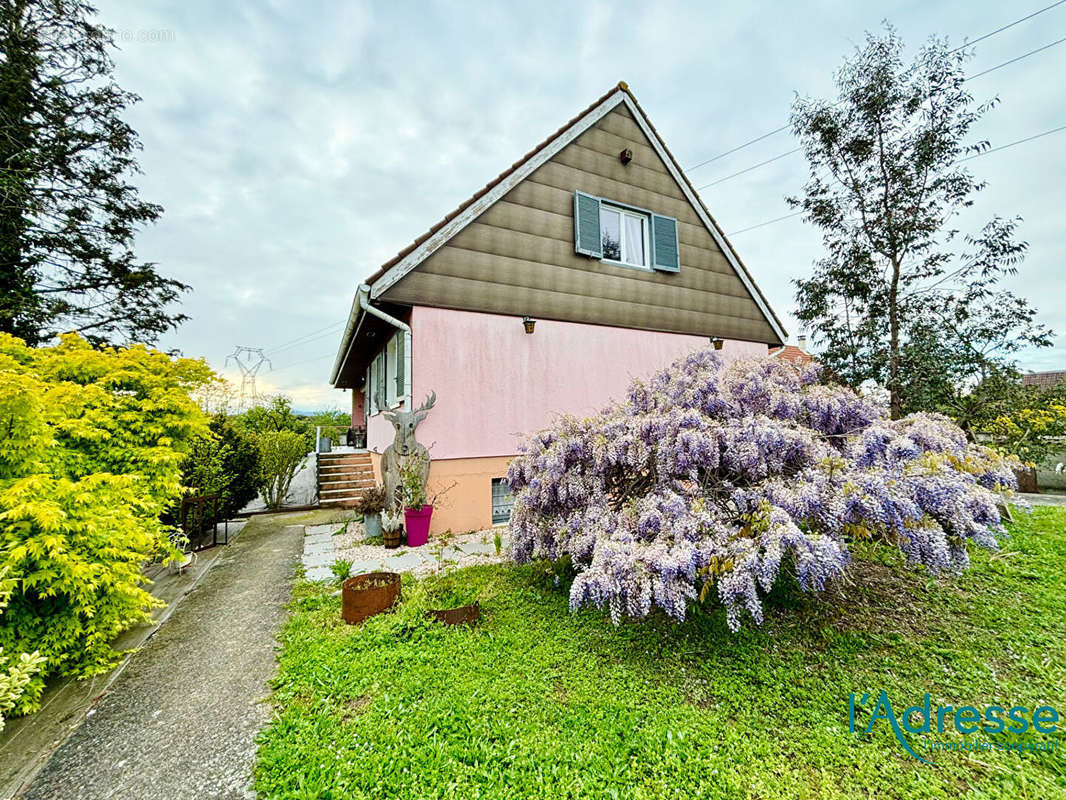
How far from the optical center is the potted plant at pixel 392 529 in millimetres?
5875

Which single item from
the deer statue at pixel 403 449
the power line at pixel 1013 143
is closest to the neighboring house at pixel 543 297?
the deer statue at pixel 403 449

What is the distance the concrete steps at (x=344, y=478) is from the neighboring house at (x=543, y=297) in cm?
89

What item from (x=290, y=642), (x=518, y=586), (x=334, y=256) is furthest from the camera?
(x=334, y=256)

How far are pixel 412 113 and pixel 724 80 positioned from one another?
649 cm

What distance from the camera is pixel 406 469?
235 inches

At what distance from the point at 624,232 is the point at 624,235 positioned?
61mm

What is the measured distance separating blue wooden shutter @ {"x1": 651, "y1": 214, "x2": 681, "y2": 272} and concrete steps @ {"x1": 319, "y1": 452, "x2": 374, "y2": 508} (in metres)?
7.56

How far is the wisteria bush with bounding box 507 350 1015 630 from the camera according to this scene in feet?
8.25

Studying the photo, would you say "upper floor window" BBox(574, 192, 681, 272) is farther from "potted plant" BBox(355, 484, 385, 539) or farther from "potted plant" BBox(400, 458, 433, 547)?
"potted plant" BBox(355, 484, 385, 539)

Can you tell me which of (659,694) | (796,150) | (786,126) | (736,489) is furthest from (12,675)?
(786,126)

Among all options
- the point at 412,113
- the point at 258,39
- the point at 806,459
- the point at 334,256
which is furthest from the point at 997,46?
the point at 334,256

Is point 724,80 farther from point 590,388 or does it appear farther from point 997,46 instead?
point 590,388

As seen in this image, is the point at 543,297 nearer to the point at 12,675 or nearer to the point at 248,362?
the point at 12,675

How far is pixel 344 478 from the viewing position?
32.4ft
